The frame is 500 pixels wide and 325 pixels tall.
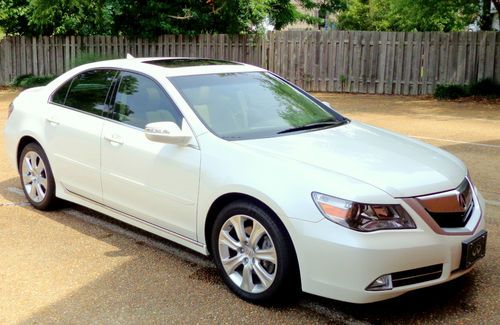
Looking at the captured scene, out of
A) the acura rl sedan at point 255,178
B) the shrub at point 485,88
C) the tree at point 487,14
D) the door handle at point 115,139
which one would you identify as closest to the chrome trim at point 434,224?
the acura rl sedan at point 255,178

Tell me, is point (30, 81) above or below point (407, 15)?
below

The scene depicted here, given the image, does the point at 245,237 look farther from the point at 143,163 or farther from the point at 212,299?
the point at 143,163

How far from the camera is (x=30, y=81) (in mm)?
20453

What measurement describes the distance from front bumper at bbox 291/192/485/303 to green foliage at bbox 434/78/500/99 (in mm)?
13496

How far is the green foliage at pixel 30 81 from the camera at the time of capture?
20375 millimetres

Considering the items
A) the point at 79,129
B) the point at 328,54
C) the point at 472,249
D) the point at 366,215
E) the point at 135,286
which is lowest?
the point at 135,286

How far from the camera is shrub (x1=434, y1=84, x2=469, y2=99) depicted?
1642cm

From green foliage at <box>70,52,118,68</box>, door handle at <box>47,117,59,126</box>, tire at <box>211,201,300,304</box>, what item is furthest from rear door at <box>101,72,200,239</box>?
green foliage at <box>70,52,118,68</box>

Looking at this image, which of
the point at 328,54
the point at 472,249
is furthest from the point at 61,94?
the point at 328,54

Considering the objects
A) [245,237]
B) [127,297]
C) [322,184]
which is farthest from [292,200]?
[127,297]

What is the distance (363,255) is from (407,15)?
16.0 m

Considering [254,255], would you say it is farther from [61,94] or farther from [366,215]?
[61,94]

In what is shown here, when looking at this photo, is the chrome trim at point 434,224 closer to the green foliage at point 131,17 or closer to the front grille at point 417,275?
the front grille at point 417,275

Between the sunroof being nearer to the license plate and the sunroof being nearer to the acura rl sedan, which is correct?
the acura rl sedan
